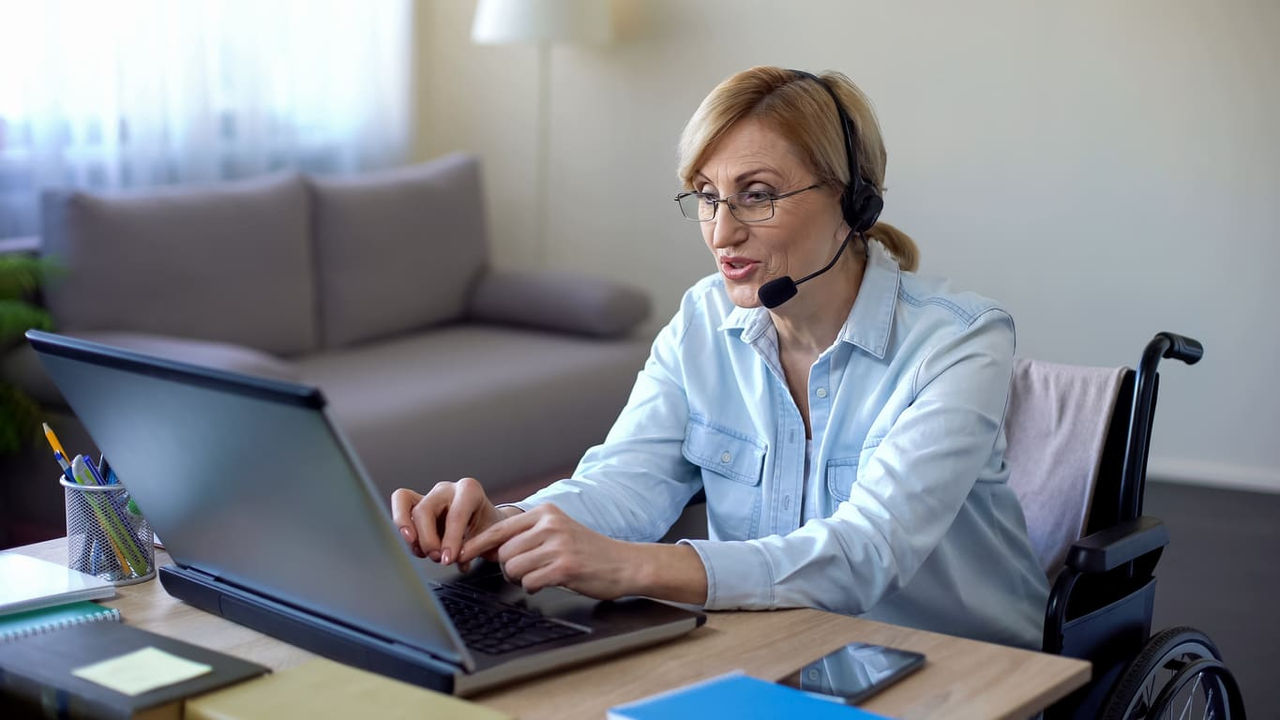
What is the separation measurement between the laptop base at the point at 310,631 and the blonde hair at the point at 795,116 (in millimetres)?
703

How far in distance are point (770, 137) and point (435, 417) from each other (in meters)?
1.82

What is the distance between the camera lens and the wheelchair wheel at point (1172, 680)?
139cm

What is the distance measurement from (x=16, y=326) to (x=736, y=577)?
2147 mm

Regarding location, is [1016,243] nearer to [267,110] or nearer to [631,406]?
[267,110]

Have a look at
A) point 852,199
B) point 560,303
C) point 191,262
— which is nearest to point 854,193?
point 852,199

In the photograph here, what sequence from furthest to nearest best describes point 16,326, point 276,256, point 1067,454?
point 276,256 → point 16,326 → point 1067,454

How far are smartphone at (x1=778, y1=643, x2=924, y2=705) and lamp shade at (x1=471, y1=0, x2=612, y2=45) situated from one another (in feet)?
11.2

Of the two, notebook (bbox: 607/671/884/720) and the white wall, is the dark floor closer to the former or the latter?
the white wall

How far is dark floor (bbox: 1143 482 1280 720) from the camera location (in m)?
2.65

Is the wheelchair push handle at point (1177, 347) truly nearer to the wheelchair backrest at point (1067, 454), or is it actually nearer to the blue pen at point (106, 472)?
the wheelchair backrest at point (1067, 454)

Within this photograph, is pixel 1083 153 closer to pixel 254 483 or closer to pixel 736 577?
pixel 736 577

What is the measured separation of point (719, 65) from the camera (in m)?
4.39

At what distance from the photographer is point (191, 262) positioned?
129 inches

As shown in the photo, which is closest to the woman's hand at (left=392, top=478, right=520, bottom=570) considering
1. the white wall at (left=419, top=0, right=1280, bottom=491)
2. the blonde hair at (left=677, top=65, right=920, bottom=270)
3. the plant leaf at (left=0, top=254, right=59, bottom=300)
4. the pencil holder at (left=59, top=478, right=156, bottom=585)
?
the pencil holder at (left=59, top=478, right=156, bottom=585)
